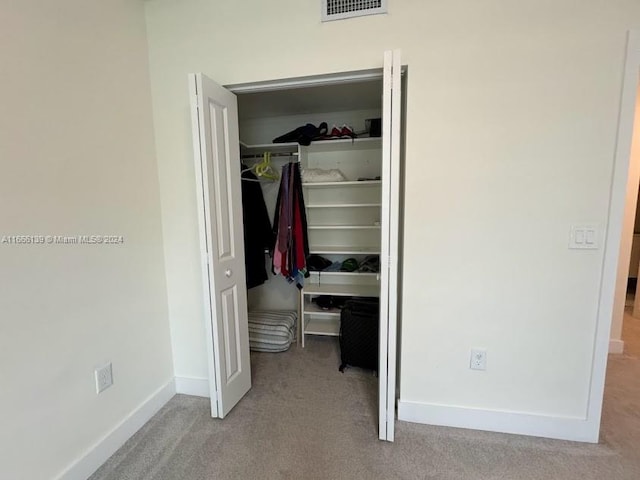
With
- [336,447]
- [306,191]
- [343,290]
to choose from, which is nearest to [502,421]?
[336,447]

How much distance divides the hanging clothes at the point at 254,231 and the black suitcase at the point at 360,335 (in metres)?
0.87

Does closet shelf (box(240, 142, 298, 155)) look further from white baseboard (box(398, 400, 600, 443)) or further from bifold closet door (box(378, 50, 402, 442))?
white baseboard (box(398, 400, 600, 443))

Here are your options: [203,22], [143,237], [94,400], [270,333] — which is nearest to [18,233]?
[143,237]

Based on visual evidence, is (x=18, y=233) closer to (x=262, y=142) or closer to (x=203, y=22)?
(x=203, y=22)

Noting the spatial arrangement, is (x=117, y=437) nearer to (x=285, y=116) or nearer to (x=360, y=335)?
(x=360, y=335)

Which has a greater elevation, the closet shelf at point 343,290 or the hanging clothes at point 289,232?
the hanging clothes at point 289,232

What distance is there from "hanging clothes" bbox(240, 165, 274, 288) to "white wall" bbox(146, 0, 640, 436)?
941 millimetres

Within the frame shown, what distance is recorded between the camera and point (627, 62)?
53.4 inches

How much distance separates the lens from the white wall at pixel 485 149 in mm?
1421

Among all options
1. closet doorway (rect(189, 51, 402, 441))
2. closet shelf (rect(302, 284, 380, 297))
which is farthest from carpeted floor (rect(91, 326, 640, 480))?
closet shelf (rect(302, 284, 380, 297))

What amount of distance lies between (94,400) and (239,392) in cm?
79

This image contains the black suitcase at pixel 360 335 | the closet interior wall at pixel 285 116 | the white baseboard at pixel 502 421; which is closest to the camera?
the white baseboard at pixel 502 421

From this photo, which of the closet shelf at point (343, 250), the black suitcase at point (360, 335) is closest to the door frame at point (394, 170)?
the black suitcase at point (360, 335)

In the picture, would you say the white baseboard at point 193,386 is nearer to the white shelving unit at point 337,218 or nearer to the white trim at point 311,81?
the white shelving unit at point 337,218
